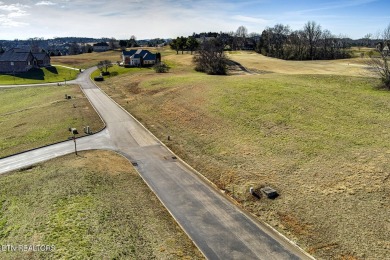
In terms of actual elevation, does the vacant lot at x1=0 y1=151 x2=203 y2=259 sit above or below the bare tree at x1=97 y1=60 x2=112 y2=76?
below

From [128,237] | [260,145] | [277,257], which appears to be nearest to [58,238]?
[128,237]

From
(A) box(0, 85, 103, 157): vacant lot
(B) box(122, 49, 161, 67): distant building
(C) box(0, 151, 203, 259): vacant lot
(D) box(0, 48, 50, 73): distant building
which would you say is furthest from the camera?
(B) box(122, 49, 161, 67): distant building

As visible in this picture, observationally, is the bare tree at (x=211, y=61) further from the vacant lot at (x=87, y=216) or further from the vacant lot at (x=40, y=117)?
the vacant lot at (x=87, y=216)

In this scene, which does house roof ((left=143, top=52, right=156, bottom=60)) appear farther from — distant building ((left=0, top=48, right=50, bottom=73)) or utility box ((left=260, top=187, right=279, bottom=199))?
utility box ((left=260, top=187, right=279, bottom=199))

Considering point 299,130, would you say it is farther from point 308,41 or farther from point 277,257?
point 308,41

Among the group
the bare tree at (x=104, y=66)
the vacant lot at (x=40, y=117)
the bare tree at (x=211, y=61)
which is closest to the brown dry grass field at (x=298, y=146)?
the vacant lot at (x=40, y=117)

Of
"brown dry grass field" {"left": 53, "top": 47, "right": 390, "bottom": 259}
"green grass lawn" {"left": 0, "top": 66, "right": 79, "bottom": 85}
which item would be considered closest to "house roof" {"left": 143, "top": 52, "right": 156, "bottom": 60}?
"green grass lawn" {"left": 0, "top": 66, "right": 79, "bottom": 85}
